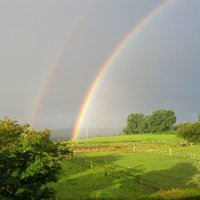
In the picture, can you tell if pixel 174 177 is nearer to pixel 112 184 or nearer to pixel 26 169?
pixel 112 184

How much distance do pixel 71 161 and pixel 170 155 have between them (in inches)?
911

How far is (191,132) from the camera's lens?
122500 mm

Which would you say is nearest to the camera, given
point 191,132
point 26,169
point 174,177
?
point 26,169

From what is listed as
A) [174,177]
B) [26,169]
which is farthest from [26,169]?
[174,177]

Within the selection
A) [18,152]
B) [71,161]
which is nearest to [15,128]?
[18,152]

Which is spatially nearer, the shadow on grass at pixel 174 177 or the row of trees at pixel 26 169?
the row of trees at pixel 26 169

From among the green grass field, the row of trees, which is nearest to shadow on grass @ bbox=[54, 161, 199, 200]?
the green grass field

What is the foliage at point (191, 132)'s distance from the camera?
12081cm

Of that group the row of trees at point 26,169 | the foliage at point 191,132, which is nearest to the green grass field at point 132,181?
the row of trees at point 26,169

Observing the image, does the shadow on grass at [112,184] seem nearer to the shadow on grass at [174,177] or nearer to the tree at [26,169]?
the shadow on grass at [174,177]

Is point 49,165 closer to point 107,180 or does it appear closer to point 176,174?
point 107,180

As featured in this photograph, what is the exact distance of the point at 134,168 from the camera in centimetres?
6750

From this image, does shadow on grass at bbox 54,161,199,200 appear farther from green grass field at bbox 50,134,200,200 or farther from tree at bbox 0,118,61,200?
tree at bbox 0,118,61,200

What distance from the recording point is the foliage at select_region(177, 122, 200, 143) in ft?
396
